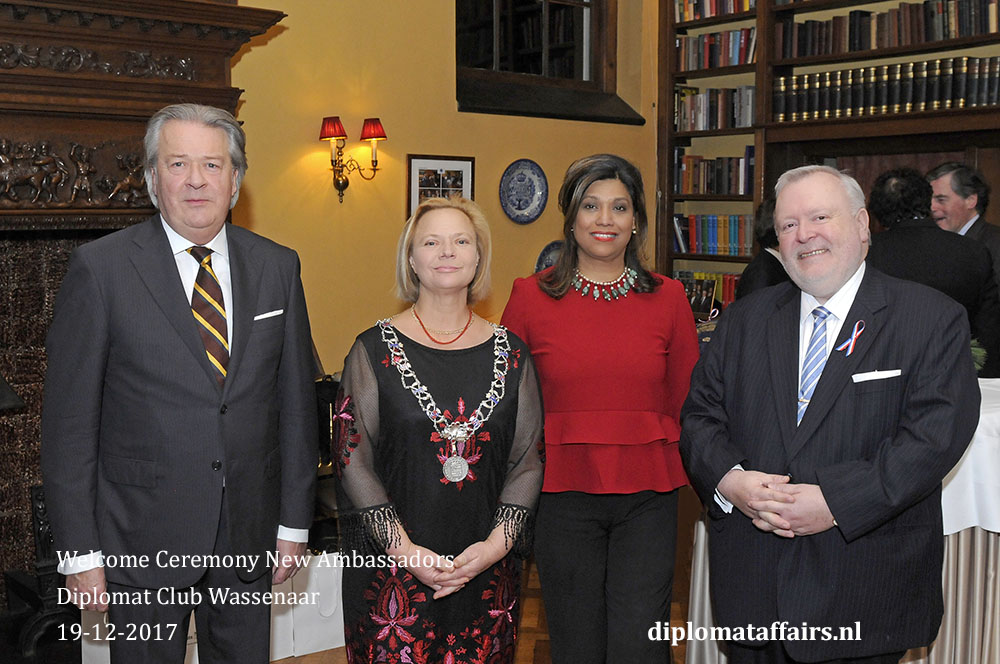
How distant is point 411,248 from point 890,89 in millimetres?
4910

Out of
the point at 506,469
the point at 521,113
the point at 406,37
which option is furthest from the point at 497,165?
the point at 506,469

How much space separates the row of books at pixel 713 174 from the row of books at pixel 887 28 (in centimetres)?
82

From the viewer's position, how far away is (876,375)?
6.49ft

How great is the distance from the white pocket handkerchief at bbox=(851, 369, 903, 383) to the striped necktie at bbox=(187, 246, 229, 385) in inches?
55.3

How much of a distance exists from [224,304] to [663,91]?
5.88 meters

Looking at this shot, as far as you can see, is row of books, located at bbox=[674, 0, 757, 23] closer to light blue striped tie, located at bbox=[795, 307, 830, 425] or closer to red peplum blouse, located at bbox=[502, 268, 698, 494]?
red peplum blouse, located at bbox=[502, 268, 698, 494]

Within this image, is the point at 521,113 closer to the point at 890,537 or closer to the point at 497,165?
the point at 497,165

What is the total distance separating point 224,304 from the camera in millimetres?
2115

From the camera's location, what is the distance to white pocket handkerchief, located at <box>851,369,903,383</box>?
1.97m

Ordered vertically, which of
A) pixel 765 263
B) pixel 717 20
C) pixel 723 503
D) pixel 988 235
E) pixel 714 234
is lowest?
pixel 723 503

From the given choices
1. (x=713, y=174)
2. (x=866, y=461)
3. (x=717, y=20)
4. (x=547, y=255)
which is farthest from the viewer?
(x=713, y=174)

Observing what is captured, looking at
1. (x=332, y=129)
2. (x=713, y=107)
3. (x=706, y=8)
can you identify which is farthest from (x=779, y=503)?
(x=706, y=8)

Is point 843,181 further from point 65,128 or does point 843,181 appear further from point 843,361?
point 65,128

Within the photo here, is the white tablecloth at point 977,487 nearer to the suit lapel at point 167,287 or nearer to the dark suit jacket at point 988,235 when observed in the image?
the suit lapel at point 167,287
